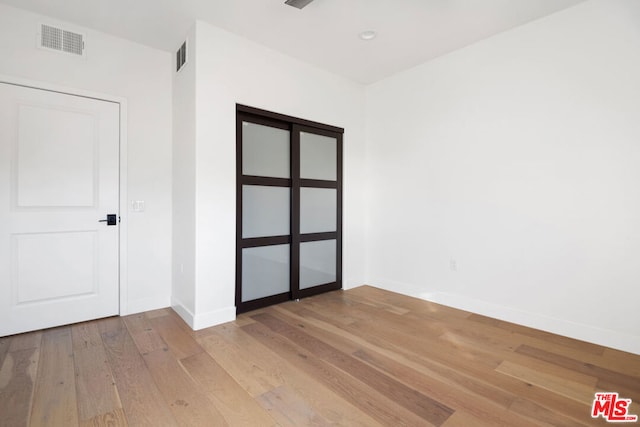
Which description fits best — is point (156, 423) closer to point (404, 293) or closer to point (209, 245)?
point (209, 245)

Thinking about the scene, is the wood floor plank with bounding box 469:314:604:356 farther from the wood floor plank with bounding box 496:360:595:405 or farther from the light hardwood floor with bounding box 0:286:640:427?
the wood floor plank with bounding box 496:360:595:405

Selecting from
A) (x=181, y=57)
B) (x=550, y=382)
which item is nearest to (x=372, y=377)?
(x=550, y=382)

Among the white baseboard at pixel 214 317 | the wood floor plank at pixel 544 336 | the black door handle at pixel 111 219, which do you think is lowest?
the wood floor plank at pixel 544 336

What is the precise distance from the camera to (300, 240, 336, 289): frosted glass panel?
12.6 feet

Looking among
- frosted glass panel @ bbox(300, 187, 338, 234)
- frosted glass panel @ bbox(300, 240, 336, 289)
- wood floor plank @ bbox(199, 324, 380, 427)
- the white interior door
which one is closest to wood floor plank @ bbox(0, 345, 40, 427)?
the white interior door

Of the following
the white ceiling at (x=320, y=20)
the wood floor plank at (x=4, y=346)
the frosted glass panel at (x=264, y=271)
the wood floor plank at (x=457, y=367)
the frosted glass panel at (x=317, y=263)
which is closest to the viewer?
the wood floor plank at (x=457, y=367)

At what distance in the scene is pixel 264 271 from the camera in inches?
136

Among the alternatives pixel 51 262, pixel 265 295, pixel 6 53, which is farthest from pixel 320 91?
pixel 51 262

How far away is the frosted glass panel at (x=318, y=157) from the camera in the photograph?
3803 millimetres

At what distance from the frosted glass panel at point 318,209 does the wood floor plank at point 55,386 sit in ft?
7.97

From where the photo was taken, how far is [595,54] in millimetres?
2574

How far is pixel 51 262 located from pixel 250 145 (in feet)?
7.09

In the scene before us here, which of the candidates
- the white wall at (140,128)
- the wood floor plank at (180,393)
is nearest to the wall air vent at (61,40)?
the white wall at (140,128)

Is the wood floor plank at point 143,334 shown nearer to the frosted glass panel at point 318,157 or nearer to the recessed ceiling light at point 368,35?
the frosted glass panel at point 318,157
